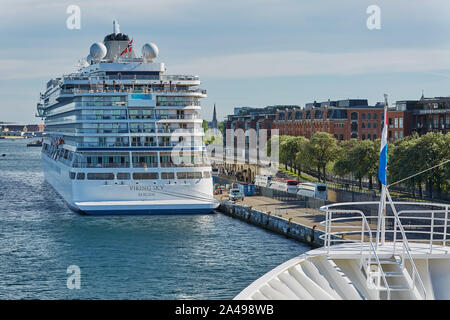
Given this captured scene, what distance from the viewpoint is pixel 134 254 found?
36188 millimetres

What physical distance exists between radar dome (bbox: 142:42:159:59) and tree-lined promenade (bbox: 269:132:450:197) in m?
21.2

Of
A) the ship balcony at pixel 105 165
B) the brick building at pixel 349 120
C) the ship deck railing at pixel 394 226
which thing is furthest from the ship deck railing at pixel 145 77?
the brick building at pixel 349 120

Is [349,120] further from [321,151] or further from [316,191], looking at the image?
[316,191]

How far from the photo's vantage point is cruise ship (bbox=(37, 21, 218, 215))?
4941cm

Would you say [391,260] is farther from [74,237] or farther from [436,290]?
[74,237]

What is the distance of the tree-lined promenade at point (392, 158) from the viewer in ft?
164

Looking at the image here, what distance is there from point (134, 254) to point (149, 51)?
2845cm

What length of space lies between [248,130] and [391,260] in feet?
402

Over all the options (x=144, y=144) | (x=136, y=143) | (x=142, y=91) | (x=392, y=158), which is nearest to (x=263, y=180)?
(x=392, y=158)

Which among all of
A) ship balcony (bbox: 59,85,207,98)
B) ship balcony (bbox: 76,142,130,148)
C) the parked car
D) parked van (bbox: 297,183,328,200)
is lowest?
the parked car

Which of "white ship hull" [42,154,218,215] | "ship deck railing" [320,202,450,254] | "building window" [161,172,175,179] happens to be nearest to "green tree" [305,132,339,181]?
"ship deck railing" [320,202,450,254]

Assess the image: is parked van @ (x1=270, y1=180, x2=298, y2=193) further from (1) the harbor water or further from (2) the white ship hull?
(2) the white ship hull

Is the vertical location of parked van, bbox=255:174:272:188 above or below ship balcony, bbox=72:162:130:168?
below
